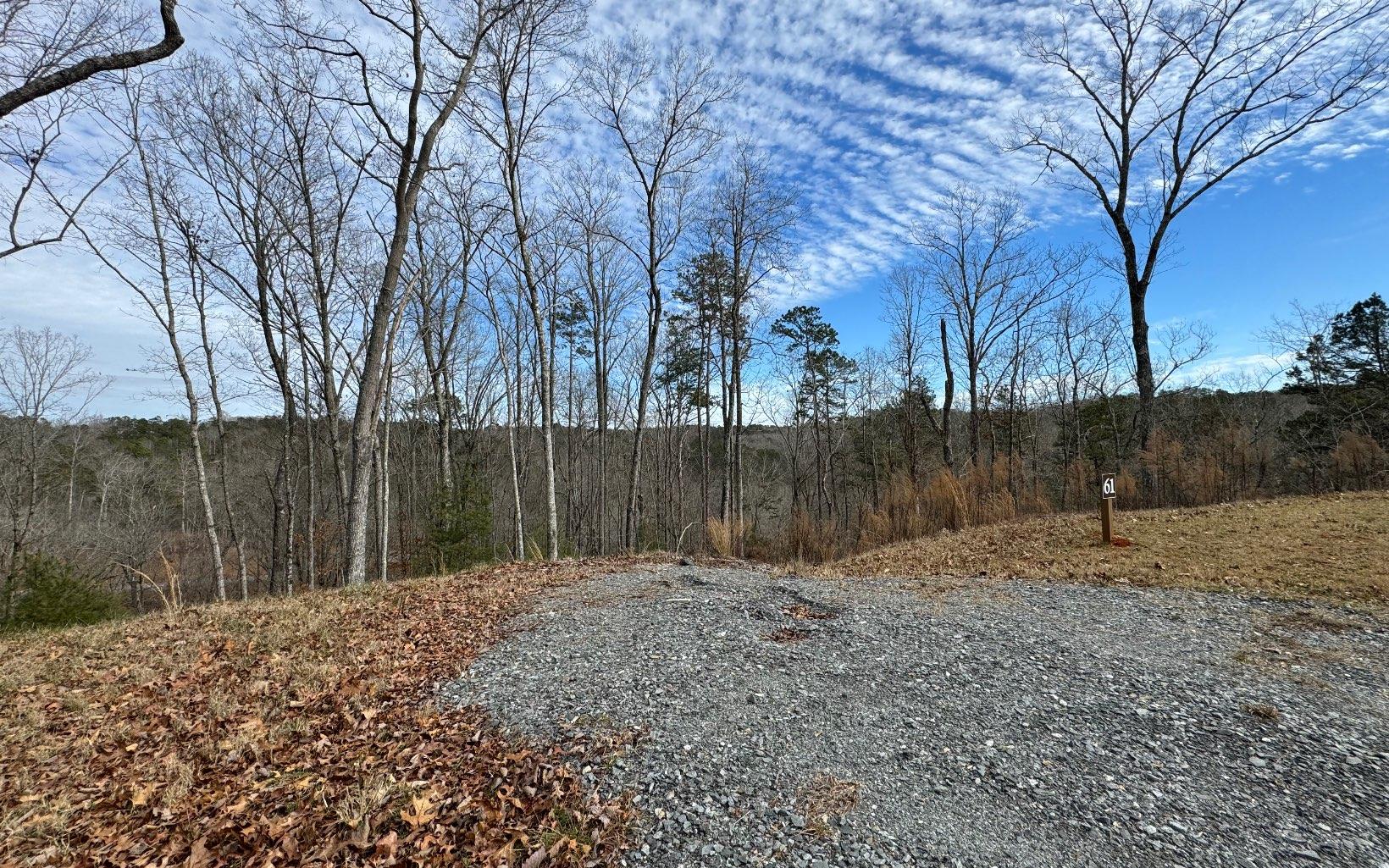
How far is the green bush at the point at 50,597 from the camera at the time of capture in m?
8.66

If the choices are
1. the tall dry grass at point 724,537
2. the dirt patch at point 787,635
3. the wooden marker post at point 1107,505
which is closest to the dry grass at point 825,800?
the dirt patch at point 787,635

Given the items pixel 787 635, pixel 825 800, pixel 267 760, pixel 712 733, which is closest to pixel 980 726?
pixel 825 800

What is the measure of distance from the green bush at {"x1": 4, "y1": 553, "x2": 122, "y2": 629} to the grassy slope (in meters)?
5.49

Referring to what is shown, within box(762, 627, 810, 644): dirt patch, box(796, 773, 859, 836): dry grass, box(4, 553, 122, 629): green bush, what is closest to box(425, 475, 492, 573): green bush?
box(4, 553, 122, 629): green bush

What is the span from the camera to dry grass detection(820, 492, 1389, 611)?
6.34 m

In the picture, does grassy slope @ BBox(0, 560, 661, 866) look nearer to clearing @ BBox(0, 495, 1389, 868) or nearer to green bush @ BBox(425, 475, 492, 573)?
clearing @ BBox(0, 495, 1389, 868)

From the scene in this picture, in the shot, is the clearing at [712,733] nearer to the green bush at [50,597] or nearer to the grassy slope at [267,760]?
the grassy slope at [267,760]

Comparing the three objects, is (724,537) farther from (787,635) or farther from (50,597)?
(50,597)

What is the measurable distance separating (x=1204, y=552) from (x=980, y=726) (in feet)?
23.1

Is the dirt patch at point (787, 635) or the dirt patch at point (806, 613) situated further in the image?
the dirt patch at point (806, 613)

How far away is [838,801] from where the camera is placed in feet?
8.65

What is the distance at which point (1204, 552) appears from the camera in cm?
769

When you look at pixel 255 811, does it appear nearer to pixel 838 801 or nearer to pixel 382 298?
pixel 838 801

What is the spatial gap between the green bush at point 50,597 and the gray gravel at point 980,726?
912 cm
